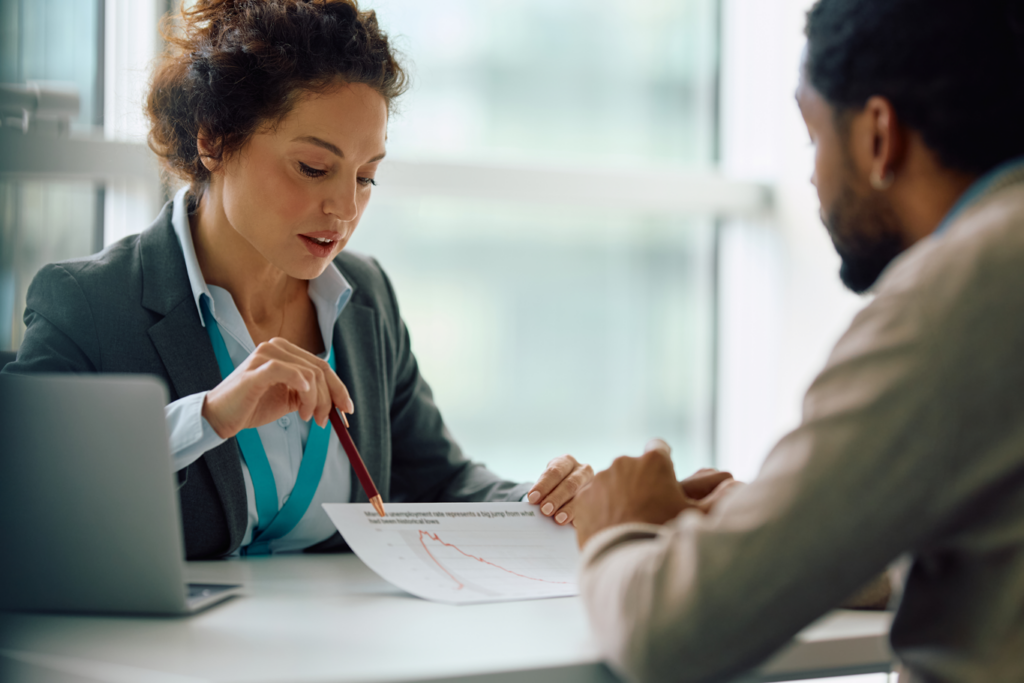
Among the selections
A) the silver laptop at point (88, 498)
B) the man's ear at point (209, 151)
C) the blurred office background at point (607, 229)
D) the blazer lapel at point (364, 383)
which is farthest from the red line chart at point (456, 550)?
the blurred office background at point (607, 229)

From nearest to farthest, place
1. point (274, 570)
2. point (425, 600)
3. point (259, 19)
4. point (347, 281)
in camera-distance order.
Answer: point (425, 600) < point (274, 570) < point (259, 19) < point (347, 281)

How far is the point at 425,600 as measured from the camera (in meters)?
0.90

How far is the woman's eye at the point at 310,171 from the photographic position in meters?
1.32

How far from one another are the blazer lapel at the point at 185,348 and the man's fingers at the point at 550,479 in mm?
413

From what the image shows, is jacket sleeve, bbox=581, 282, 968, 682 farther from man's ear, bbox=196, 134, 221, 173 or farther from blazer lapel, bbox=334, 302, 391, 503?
man's ear, bbox=196, 134, 221, 173

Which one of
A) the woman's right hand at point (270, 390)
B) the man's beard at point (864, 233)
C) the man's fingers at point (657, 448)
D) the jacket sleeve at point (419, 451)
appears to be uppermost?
the man's beard at point (864, 233)

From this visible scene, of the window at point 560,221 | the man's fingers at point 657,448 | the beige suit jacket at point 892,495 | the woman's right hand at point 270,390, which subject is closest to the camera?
the beige suit jacket at point 892,495

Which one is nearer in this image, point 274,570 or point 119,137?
point 274,570

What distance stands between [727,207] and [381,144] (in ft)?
8.13

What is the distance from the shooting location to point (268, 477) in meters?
1.28

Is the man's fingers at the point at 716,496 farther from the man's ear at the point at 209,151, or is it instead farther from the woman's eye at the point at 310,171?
the man's ear at the point at 209,151

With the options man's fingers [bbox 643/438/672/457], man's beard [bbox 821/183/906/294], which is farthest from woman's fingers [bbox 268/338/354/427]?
man's beard [bbox 821/183/906/294]

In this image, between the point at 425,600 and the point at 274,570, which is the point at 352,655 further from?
the point at 274,570

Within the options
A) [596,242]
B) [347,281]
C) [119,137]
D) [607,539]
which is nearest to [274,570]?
[607,539]
